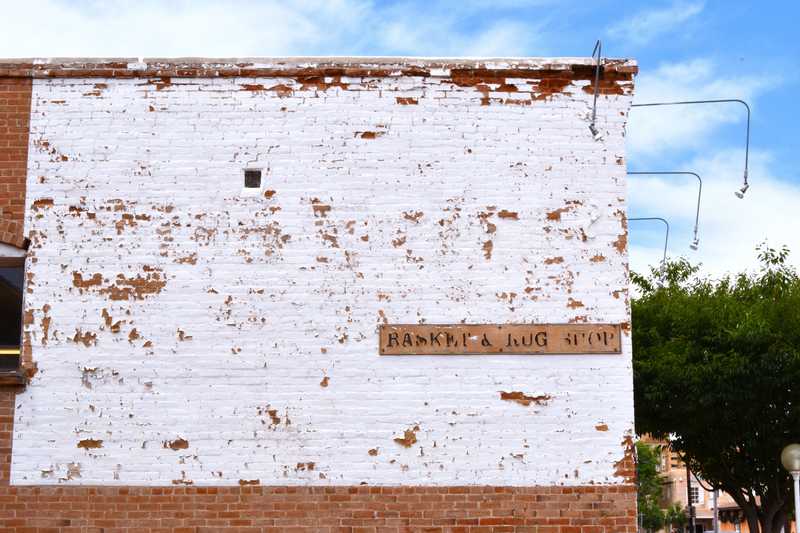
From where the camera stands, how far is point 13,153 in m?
9.80

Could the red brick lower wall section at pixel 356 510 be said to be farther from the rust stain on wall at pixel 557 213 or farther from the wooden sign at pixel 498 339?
the rust stain on wall at pixel 557 213

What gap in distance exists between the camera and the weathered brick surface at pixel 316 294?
9.15 meters

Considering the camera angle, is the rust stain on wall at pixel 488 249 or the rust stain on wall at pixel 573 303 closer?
the rust stain on wall at pixel 573 303

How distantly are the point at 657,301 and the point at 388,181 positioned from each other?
1209 cm

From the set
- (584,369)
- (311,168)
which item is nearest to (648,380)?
(584,369)

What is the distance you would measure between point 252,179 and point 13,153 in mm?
2446

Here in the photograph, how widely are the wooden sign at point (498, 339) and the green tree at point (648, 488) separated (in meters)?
48.0

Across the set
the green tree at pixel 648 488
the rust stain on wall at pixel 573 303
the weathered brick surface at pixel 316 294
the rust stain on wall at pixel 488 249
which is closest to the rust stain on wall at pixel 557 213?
the weathered brick surface at pixel 316 294

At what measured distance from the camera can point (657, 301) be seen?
2031 cm

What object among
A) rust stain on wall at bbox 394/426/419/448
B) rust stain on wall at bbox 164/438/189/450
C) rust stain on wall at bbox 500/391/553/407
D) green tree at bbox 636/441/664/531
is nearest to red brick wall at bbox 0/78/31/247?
rust stain on wall at bbox 164/438/189/450

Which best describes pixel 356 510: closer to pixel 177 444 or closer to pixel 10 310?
pixel 177 444

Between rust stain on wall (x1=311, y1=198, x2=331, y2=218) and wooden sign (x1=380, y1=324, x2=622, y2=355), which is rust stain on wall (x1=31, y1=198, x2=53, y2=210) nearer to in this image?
rust stain on wall (x1=311, y1=198, x2=331, y2=218)

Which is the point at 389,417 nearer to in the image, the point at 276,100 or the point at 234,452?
the point at 234,452

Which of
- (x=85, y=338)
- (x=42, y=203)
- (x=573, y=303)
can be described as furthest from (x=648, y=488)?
(x=42, y=203)
